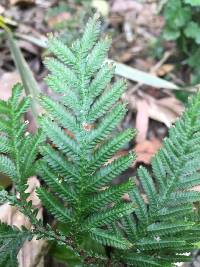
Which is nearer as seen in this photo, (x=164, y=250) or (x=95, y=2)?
(x=164, y=250)

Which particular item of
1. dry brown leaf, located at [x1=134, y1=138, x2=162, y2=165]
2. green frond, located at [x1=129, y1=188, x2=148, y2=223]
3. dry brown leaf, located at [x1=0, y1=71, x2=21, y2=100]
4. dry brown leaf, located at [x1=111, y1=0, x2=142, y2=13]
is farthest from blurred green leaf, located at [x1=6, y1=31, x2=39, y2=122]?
dry brown leaf, located at [x1=111, y1=0, x2=142, y2=13]

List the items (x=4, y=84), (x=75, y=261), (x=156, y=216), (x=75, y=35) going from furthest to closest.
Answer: (x=75, y=35) < (x=4, y=84) < (x=75, y=261) < (x=156, y=216)

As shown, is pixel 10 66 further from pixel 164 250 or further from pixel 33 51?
pixel 164 250

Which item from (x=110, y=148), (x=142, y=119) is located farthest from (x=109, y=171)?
(x=142, y=119)

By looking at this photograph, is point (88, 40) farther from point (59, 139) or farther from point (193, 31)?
point (193, 31)

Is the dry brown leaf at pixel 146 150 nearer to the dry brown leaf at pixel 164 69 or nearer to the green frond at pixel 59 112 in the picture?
the dry brown leaf at pixel 164 69

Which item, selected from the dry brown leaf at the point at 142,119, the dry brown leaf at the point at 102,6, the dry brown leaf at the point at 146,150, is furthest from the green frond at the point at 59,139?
the dry brown leaf at the point at 102,6

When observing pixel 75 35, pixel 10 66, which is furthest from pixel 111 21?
pixel 10 66
